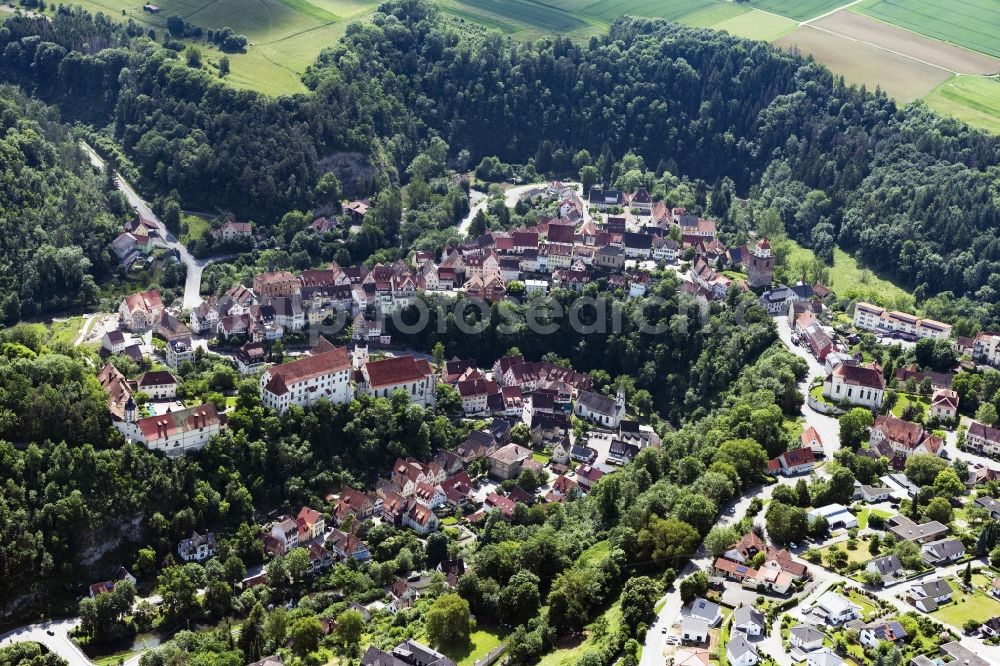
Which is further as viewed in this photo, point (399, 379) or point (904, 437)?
point (399, 379)

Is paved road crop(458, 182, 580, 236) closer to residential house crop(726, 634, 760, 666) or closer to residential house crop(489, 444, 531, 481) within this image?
residential house crop(489, 444, 531, 481)

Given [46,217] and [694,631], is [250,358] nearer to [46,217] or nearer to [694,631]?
[46,217]

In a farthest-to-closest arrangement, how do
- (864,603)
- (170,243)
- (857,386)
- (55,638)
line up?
(170,243)
(857,386)
(55,638)
(864,603)

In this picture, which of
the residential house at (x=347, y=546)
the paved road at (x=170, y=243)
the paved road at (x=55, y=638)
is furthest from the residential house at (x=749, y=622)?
the paved road at (x=170, y=243)

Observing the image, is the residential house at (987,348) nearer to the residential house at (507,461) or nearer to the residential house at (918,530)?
the residential house at (918,530)

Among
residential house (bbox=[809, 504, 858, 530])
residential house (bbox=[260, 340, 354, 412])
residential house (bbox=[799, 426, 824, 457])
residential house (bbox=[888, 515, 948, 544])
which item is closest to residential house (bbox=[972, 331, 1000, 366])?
residential house (bbox=[799, 426, 824, 457])

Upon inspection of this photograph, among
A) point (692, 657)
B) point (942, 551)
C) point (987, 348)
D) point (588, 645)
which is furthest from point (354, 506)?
point (987, 348)
